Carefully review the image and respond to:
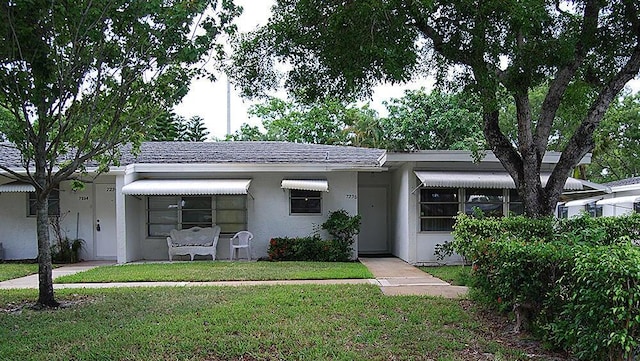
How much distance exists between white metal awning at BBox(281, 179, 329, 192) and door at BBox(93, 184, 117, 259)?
17.5 feet

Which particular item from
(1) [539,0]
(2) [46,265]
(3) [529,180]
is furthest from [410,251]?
(2) [46,265]

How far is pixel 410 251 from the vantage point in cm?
1427

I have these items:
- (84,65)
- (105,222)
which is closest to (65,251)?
(105,222)

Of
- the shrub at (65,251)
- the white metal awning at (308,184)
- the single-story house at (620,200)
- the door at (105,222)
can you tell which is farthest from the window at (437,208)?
the shrub at (65,251)

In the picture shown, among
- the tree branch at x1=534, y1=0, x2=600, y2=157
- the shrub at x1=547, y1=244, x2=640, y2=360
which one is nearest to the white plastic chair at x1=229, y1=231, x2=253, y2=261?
the tree branch at x1=534, y1=0, x2=600, y2=157

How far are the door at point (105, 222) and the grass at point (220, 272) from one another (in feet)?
7.43

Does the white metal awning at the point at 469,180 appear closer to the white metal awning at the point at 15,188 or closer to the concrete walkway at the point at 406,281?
the concrete walkway at the point at 406,281

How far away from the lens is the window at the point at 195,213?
15828mm

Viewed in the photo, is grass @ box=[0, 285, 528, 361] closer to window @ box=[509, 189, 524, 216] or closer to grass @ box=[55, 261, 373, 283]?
grass @ box=[55, 261, 373, 283]

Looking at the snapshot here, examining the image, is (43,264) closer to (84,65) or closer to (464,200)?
(84,65)

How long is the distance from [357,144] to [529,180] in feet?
72.1

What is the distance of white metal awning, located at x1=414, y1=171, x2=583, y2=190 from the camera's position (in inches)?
531

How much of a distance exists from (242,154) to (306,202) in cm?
278

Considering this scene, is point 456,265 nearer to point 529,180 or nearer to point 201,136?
point 529,180
